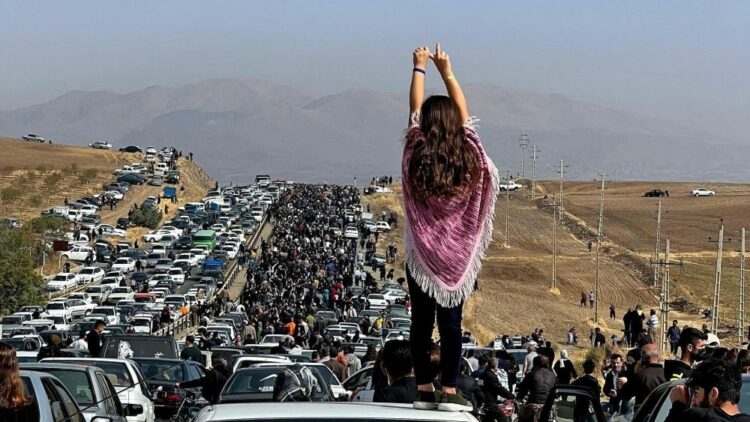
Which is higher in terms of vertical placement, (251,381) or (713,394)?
(713,394)

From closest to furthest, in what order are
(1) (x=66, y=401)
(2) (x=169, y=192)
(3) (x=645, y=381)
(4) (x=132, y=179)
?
(1) (x=66, y=401) < (3) (x=645, y=381) < (2) (x=169, y=192) < (4) (x=132, y=179)

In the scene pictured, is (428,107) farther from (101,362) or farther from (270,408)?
(101,362)

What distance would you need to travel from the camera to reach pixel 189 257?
317 feet

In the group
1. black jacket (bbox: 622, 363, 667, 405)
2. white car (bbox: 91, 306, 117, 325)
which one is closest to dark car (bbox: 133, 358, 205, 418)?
black jacket (bbox: 622, 363, 667, 405)

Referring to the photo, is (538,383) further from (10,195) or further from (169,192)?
(169,192)

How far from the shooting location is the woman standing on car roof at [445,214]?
6.57 meters

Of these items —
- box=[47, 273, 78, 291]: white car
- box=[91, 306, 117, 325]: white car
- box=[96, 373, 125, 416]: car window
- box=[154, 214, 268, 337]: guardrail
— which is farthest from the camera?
box=[47, 273, 78, 291]: white car

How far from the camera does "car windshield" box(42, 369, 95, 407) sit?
14281 mm

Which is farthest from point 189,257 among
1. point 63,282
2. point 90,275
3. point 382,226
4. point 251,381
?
point 251,381

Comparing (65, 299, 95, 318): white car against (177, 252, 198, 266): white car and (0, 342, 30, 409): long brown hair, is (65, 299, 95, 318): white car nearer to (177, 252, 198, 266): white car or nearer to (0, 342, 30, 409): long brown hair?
(177, 252, 198, 266): white car

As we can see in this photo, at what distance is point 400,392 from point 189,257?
88663 mm

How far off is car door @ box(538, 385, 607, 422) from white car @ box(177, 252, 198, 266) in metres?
83.9

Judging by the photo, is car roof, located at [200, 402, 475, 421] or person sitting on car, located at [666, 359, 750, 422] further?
person sitting on car, located at [666, 359, 750, 422]

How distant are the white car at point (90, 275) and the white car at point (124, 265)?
87.1 inches
